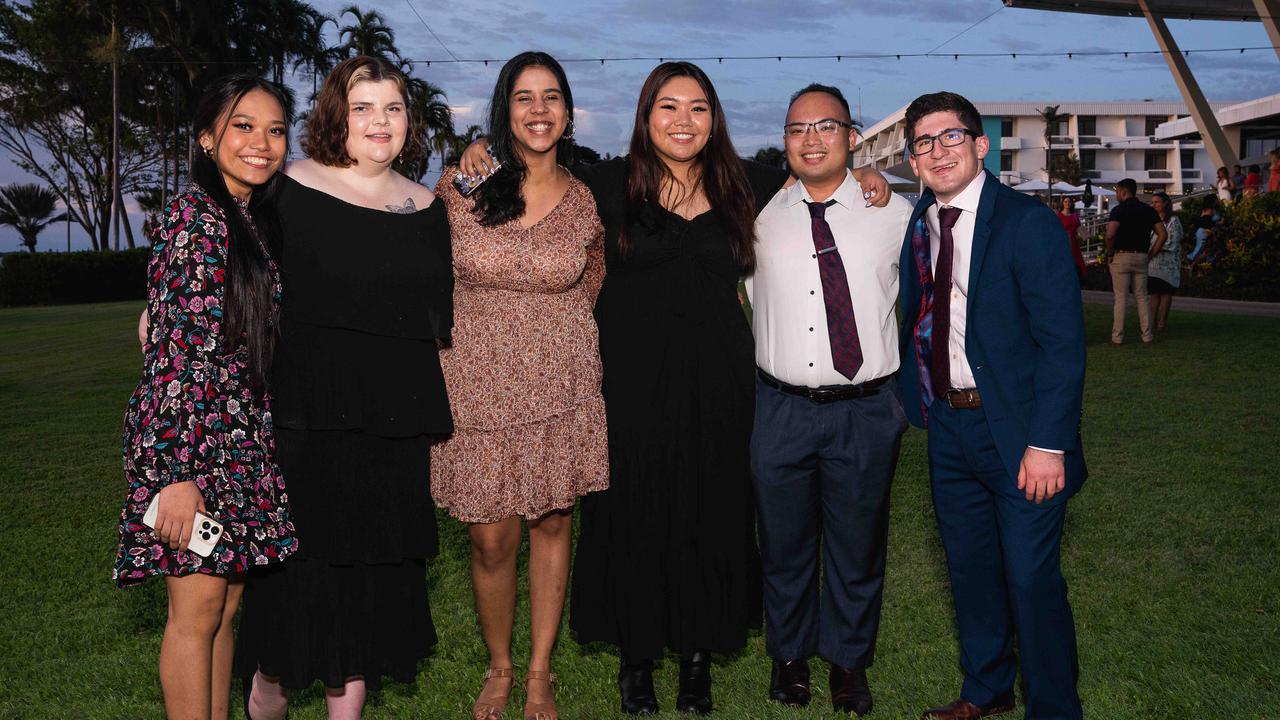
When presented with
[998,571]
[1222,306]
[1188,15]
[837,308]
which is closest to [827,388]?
[837,308]

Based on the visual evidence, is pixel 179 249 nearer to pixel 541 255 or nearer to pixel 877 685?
pixel 541 255

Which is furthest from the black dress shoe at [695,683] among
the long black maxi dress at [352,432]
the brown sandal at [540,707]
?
the long black maxi dress at [352,432]

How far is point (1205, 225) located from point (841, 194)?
20728mm

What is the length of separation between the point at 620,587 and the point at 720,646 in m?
0.42

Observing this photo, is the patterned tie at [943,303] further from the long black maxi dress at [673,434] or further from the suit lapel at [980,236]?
the long black maxi dress at [673,434]

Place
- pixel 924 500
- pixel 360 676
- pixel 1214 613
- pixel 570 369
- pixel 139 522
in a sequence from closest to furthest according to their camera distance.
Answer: pixel 139 522 → pixel 360 676 → pixel 570 369 → pixel 1214 613 → pixel 924 500

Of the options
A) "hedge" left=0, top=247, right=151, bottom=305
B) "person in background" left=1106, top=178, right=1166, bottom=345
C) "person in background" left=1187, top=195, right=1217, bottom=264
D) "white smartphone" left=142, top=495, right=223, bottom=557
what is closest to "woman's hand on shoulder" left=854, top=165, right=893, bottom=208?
"white smartphone" left=142, top=495, right=223, bottom=557

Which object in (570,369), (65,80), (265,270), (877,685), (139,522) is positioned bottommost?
(877,685)

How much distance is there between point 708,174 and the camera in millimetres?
3895

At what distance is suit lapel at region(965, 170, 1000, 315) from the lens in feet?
10.9

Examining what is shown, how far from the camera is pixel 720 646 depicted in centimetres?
388

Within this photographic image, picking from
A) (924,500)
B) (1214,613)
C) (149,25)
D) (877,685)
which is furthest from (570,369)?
(149,25)

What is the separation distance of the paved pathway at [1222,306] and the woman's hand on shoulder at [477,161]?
1680 centimetres

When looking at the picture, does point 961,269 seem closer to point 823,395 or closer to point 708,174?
point 823,395
